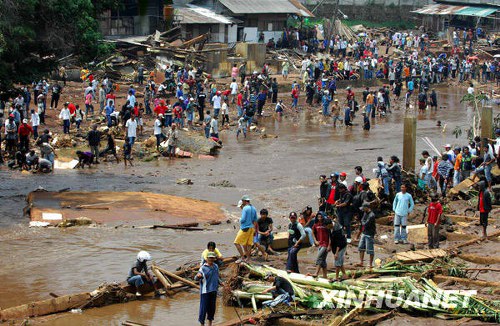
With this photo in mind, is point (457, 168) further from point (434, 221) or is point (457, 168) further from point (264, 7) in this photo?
point (264, 7)

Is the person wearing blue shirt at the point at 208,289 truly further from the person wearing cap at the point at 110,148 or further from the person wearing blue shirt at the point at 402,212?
the person wearing cap at the point at 110,148

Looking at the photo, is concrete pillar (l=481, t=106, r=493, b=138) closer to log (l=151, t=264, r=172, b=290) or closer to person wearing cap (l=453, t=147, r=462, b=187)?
person wearing cap (l=453, t=147, r=462, b=187)

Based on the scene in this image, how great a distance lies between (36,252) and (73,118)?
14.1 meters

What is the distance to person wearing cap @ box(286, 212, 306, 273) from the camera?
1448 centimetres

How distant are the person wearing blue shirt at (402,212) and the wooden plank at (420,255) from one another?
1.75 meters

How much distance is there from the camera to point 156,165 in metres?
26.0

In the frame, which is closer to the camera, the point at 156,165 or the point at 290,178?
the point at 290,178

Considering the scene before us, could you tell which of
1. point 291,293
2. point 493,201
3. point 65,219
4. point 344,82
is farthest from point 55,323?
point 344,82

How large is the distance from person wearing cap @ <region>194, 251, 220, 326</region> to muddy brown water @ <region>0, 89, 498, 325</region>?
70 cm

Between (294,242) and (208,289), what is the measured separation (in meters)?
2.89

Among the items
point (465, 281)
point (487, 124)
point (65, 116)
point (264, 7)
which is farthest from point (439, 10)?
point (465, 281)

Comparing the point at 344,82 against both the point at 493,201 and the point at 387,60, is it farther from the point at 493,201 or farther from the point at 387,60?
the point at 493,201

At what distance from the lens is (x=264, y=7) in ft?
159

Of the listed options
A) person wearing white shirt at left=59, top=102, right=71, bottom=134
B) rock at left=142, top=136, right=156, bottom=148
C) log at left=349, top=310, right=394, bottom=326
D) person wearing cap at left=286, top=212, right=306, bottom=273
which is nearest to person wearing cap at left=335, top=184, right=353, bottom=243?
person wearing cap at left=286, top=212, right=306, bottom=273
